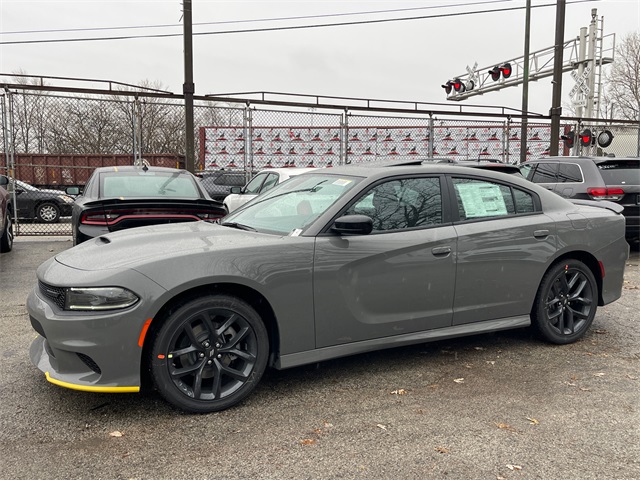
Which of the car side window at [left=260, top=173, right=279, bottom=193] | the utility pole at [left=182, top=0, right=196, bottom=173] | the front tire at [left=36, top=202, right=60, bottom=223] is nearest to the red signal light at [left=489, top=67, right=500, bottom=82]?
the utility pole at [left=182, top=0, right=196, bottom=173]

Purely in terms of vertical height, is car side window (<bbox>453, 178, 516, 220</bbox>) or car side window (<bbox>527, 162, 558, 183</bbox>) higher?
car side window (<bbox>527, 162, 558, 183</bbox>)

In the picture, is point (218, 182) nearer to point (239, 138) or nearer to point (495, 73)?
point (239, 138)

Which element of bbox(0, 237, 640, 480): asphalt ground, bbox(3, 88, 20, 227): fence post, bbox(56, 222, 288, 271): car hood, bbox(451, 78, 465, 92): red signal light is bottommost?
bbox(0, 237, 640, 480): asphalt ground

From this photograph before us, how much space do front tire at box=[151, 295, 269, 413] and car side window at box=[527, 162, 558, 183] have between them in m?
7.97

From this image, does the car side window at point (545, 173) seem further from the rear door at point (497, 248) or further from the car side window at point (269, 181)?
the rear door at point (497, 248)

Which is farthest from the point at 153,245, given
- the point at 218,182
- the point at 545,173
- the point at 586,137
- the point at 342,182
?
the point at 586,137

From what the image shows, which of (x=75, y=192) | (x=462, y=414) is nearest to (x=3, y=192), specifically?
(x=75, y=192)

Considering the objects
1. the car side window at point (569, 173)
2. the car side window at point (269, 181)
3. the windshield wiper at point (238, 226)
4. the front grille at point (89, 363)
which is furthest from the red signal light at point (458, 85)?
the front grille at point (89, 363)

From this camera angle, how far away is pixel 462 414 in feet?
10.8

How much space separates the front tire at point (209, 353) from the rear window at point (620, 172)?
25.6 ft

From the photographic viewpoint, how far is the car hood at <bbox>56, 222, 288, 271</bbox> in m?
3.23

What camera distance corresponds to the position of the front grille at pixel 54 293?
10.3 ft

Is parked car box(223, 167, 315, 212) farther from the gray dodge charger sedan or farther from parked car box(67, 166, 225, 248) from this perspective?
the gray dodge charger sedan

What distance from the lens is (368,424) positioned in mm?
3145
